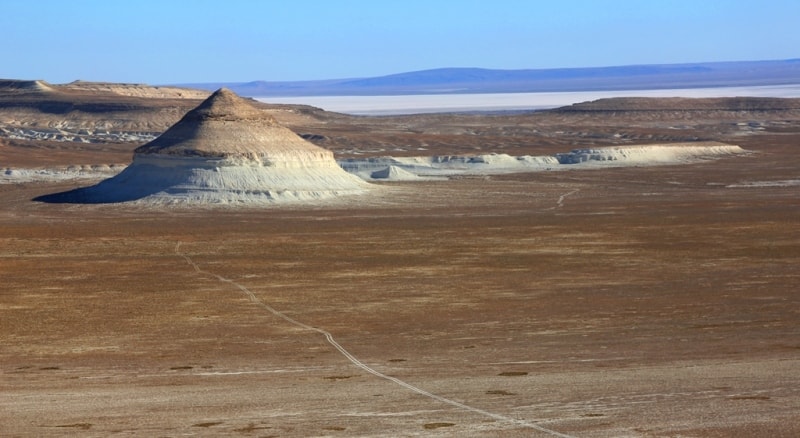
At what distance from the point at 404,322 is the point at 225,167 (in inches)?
1185

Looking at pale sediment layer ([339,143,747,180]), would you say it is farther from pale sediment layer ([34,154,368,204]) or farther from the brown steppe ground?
the brown steppe ground

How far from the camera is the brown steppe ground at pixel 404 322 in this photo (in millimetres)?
15461

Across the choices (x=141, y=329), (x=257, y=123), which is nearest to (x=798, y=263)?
(x=141, y=329)

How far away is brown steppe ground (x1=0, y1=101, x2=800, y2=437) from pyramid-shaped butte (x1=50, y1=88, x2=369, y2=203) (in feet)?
15.3

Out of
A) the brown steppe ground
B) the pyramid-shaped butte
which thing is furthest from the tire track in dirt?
the pyramid-shaped butte

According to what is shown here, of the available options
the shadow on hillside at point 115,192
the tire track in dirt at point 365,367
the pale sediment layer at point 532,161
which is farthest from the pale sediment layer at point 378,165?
the tire track in dirt at point 365,367

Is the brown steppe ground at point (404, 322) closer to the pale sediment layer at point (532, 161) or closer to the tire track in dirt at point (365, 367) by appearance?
the tire track in dirt at point (365, 367)

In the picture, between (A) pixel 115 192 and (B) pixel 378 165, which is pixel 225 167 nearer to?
(A) pixel 115 192

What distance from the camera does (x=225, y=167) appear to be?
52.2 meters

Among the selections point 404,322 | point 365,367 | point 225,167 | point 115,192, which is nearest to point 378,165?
point 225,167

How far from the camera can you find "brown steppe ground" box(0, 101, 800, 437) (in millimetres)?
15461

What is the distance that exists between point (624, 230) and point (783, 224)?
5.13 m

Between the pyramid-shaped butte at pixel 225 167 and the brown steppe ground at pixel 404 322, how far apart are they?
15.3ft

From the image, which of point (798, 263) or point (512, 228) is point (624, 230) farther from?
point (798, 263)
